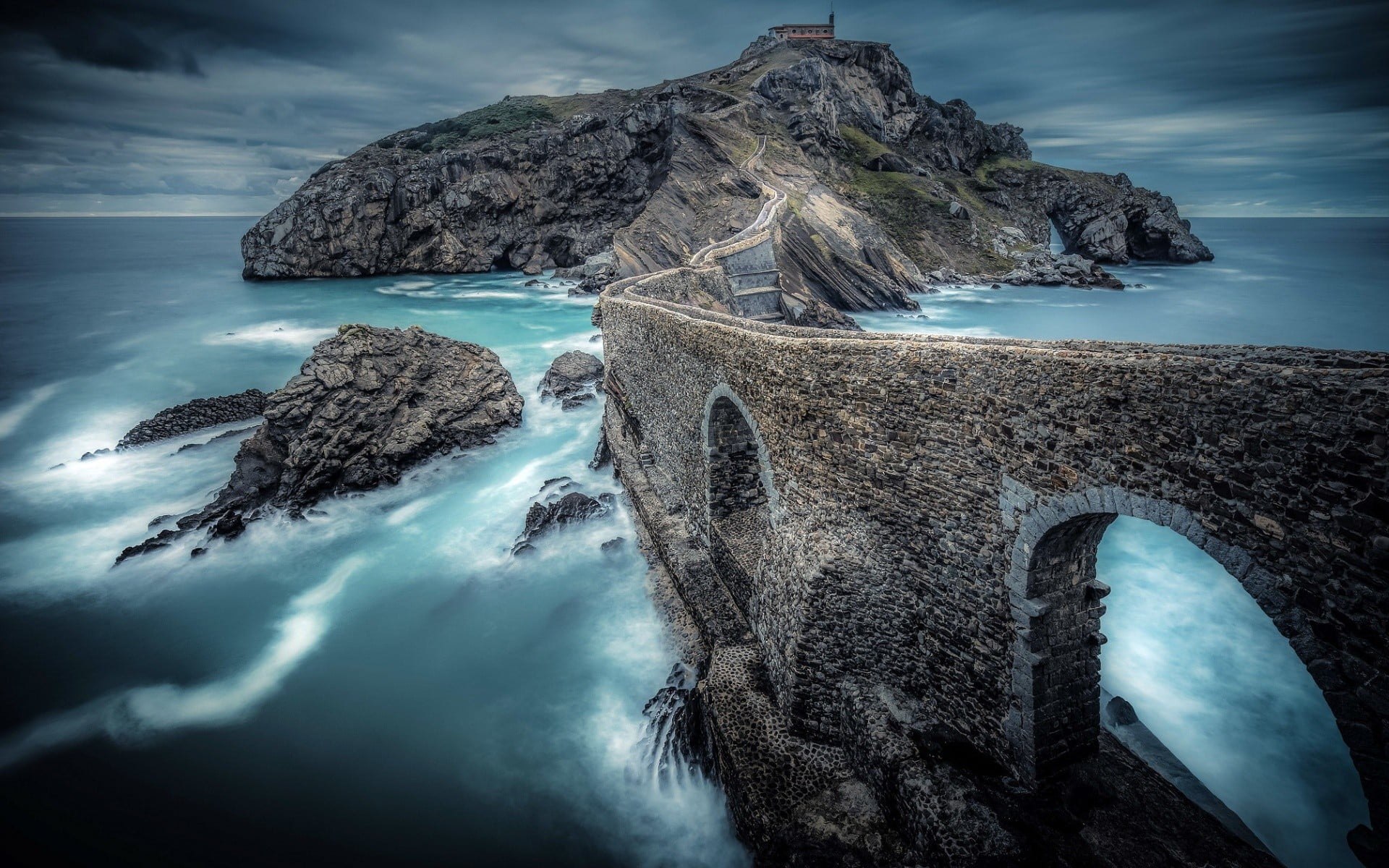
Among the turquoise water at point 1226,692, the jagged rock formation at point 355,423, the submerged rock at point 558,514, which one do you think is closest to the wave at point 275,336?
the jagged rock formation at point 355,423

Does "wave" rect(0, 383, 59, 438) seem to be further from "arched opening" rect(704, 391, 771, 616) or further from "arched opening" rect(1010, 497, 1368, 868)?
"arched opening" rect(1010, 497, 1368, 868)

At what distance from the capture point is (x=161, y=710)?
427 inches

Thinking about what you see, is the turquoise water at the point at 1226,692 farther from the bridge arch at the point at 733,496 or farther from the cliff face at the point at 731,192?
the cliff face at the point at 731,192

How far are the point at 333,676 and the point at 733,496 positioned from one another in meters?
8.24

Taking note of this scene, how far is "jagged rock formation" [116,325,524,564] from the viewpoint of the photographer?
16469 mm

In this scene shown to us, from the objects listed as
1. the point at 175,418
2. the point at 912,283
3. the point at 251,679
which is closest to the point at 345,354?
the point at 175,418

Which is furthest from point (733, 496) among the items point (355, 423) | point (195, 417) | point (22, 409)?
point (22, 409)

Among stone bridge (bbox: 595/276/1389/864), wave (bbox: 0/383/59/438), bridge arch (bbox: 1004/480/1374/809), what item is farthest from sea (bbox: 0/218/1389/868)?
bridge arch (bbox: 1004/480/1374/809)

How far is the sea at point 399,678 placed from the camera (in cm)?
860

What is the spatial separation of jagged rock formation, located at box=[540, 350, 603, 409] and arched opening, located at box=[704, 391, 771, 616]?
44.2 feet

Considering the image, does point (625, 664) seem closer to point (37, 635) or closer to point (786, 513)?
point (786, 513)

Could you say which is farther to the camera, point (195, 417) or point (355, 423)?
point (195, 417)

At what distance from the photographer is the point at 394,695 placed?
36.0 ft

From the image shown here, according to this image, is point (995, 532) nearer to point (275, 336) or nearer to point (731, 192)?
point (275, 336)
